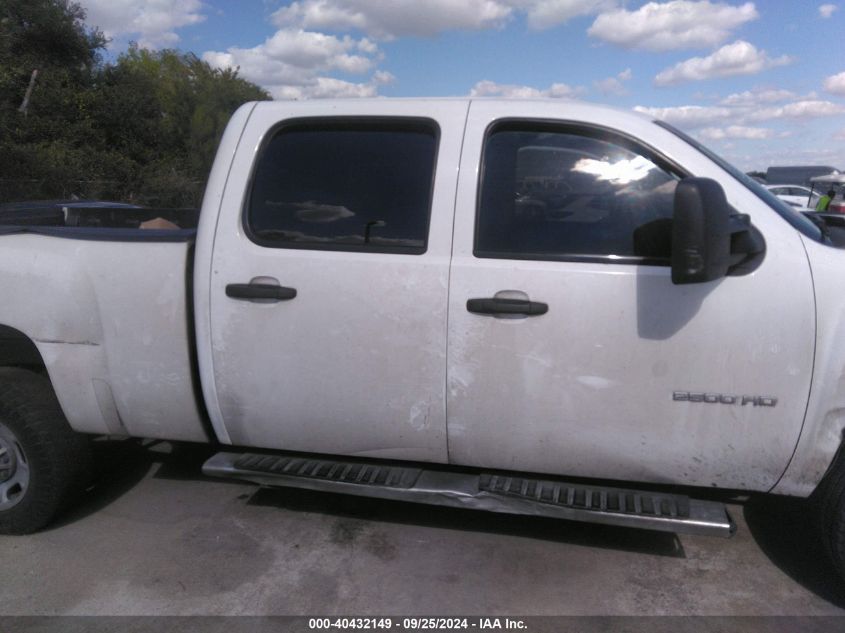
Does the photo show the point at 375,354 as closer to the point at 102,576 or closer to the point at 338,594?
the point at 338,594

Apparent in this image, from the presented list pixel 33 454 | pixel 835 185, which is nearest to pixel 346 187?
pixel 33 454

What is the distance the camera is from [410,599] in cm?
314

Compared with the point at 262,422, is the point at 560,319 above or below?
above

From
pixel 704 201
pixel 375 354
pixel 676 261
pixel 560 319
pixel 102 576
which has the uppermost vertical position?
pixel 704 201

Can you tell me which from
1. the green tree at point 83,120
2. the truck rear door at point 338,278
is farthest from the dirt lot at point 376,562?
the green tree at point 83,120

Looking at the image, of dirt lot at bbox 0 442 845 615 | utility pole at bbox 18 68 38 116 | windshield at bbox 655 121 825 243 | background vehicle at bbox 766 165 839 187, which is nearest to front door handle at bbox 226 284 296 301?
dirt lot at bbox 0 442 845 615

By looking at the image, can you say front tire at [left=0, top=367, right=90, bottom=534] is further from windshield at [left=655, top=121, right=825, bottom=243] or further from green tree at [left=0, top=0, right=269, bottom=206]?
green tree at [left=0, top=0, right=269, bottom=206]

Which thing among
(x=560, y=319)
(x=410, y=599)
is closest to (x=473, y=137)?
(x=560, y=319)

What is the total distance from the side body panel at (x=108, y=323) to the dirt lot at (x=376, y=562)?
0.58m

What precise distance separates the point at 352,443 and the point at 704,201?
1.80 metres

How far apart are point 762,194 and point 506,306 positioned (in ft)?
3.89

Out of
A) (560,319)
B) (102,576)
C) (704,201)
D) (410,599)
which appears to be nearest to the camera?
(704,201)

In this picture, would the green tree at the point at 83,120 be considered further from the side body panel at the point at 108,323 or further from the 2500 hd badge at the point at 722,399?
the 2500 hd badge at the point at 722,399

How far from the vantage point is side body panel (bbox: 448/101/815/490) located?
280 cm
